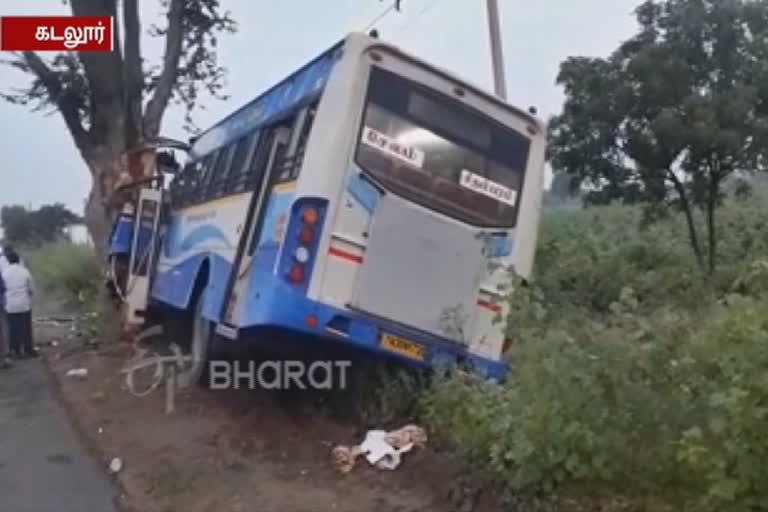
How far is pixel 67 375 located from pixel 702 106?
8.46m

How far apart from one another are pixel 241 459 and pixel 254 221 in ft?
6.66

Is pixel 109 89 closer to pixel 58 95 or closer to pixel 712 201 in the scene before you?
pixel 58 95

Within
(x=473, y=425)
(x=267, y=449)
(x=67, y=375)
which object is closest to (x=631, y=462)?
(x=473, y=425)

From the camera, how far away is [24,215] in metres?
57.1

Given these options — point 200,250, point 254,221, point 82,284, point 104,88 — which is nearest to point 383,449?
point 254,221

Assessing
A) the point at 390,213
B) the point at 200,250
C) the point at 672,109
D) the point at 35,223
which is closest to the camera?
the point at 390,213

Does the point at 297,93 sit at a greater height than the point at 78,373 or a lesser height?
greater

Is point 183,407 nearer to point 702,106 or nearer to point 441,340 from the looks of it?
point 441,340

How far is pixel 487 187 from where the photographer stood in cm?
772

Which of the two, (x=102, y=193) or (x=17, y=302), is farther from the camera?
(x=102, y=193)

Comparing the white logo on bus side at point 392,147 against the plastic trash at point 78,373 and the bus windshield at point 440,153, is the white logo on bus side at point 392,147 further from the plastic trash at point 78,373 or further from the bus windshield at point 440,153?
the plastic trash at point 78,373

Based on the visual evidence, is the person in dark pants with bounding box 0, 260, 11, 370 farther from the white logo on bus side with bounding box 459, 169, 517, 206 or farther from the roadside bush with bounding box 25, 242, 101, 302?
the white logo on bus side with bounding box 459, 169, 517, 206

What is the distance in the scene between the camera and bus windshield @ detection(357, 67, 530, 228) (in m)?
7.29

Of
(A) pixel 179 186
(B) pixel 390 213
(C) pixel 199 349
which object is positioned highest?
(A) pixel 179 186
